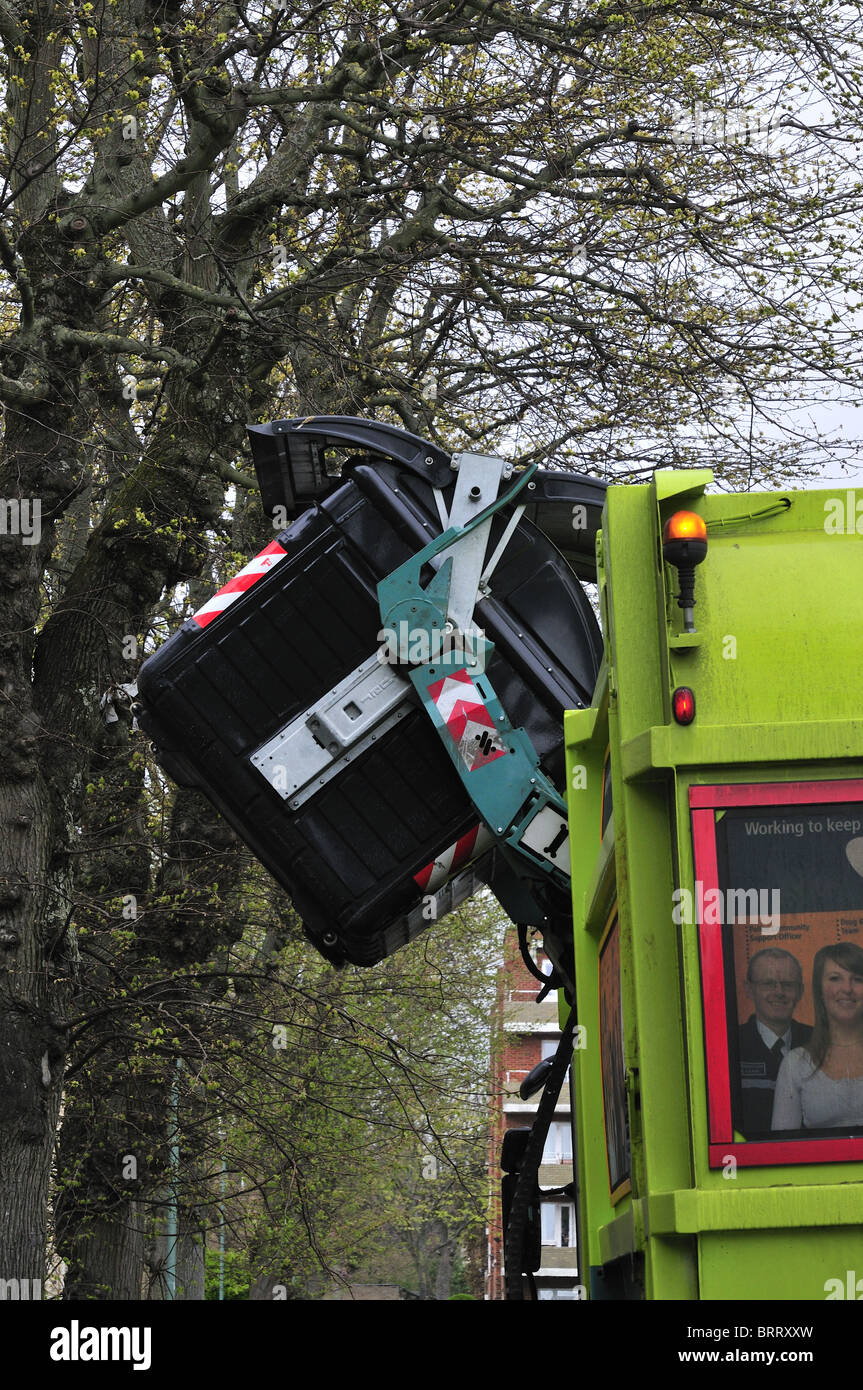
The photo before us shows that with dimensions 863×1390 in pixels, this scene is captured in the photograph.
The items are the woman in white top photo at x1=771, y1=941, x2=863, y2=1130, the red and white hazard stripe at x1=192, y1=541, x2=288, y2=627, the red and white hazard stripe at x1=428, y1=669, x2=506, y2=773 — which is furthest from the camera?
the red and white hazard stripe at x1=192, y1=541, x2=288, y2=627

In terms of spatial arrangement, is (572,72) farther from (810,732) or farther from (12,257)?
(810,732)

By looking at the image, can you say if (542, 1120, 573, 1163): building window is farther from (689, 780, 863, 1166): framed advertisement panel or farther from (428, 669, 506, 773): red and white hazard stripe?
(689, 780, 863, 1166): framed advertisement panel

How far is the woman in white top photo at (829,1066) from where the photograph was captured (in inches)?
102

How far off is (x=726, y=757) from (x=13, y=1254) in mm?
5462

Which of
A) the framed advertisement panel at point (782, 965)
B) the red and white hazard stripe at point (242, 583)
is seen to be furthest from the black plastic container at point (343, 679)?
the framed advertisement panel at point (782, 965)

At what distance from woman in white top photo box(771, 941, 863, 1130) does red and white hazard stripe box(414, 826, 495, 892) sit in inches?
76.2

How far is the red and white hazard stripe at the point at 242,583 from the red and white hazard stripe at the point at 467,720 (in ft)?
2.18

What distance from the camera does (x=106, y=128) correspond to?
8500 mm

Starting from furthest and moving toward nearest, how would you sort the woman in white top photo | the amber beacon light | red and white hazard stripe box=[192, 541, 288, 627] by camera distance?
1. red and white hazard stripe box=[192, 541, 288, 627]
2. the amber beacon light
3. the woman in white top photo

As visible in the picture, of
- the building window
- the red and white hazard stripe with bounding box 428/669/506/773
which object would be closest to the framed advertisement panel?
the red and white hazard stripe with bounding box 428/669/506/773

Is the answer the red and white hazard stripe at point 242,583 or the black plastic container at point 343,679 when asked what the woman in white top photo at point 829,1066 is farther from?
the red and white hazard stripe at point 242,583

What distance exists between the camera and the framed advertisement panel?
2.60 m

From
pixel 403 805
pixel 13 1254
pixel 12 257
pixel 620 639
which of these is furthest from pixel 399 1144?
pixel 620 639
